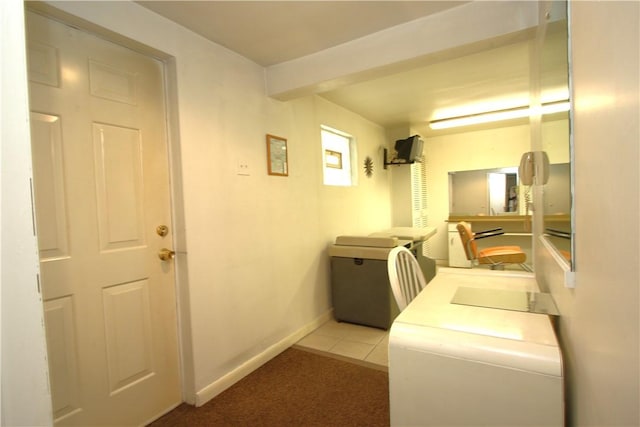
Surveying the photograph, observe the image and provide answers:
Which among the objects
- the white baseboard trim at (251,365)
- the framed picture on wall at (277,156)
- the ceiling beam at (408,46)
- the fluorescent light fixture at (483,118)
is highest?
the fluorescent light fixture at (483,118)

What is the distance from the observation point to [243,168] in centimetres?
223

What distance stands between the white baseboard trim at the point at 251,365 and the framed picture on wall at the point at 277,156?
138 cm

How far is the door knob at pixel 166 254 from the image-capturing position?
5.94 ft

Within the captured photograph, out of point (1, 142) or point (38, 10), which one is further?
point (38, 10)

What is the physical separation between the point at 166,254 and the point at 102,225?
0.37m

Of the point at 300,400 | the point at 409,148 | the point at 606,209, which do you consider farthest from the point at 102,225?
the point at 409,148

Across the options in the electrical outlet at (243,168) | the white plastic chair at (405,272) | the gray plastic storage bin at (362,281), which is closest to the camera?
the white plastic chair at (405,272)

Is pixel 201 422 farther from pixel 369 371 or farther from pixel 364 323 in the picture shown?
pixel 364 323

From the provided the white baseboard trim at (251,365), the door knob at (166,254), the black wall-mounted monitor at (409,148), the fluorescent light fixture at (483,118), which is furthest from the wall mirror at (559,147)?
the black wall-mounted monitor at (409,148)

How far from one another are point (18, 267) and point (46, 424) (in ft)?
0.94

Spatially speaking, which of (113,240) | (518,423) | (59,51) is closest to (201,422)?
(113,240)

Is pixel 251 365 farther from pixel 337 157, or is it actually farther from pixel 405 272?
pixel 337 157

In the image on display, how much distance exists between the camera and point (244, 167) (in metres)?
2.24

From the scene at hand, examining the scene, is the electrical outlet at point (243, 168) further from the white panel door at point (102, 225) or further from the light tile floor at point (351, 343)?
the light tile floor at point (351, 343)
